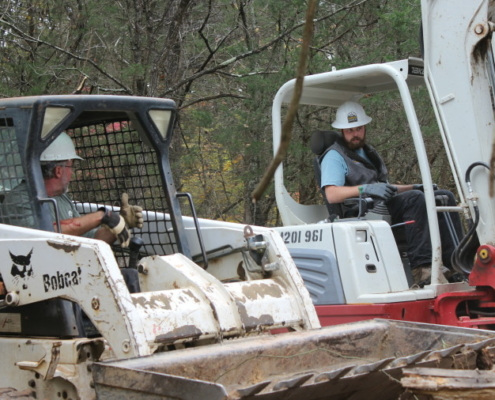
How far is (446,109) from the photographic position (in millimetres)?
6492

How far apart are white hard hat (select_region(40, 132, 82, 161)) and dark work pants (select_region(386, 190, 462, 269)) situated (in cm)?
276

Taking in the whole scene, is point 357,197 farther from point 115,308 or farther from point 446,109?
point 115,308

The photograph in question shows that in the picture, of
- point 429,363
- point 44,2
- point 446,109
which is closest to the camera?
point 429,363

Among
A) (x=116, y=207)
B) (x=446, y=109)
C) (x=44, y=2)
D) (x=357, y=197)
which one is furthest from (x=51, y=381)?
(x=44, y=2)

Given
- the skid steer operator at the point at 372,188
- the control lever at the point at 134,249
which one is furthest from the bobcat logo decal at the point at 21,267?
the skid steer operator at the point at 372,188

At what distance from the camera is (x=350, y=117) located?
7.11 m

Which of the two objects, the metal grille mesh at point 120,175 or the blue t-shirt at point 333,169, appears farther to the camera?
the blue t-shirt at point 333,169

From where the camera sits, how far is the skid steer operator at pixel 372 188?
6.49 metres

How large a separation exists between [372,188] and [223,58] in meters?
5.72

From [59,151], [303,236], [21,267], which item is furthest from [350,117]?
[21,267]

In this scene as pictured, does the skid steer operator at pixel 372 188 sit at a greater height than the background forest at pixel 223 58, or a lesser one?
lesser

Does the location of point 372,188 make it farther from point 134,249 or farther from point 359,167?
point 134,249

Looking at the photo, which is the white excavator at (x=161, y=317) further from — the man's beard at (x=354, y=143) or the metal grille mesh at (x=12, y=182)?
the man's beard at (x=354, y=143)

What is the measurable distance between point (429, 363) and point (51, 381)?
1.79m
